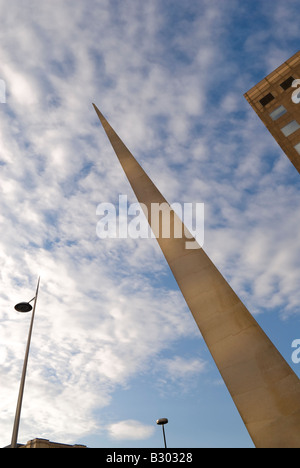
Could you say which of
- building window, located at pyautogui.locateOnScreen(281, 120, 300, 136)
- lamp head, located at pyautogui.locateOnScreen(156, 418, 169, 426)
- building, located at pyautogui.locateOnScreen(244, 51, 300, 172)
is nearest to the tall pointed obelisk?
building, located at pyautogui.locateOnScreen(244, 51, 300, 172)

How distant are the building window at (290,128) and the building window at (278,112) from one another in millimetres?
1939

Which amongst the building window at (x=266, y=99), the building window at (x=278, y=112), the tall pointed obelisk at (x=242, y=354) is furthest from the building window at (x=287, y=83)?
the tall pointed obelisk at (x=242, y=354)

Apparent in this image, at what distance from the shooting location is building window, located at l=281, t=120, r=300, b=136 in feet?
101

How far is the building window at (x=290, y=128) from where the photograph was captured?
30.7 meters

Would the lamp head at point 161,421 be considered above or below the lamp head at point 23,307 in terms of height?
above

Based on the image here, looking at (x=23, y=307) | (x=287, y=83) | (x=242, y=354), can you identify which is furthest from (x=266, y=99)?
(x=242, y=354)

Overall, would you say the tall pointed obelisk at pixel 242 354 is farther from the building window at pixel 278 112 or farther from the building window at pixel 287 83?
the building window at pixel 287 83

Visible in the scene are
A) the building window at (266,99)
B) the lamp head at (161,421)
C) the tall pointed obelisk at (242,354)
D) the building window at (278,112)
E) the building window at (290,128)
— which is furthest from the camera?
the building window at (266,99)

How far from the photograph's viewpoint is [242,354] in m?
6.98

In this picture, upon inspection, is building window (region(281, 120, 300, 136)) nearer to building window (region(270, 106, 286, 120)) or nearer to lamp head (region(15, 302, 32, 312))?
building window (region(270, 106, 286, 120))

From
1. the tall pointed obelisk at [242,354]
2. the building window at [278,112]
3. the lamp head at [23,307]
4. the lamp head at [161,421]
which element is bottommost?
the tall pointed obelisk at [242,354]

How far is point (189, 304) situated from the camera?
335 inches
